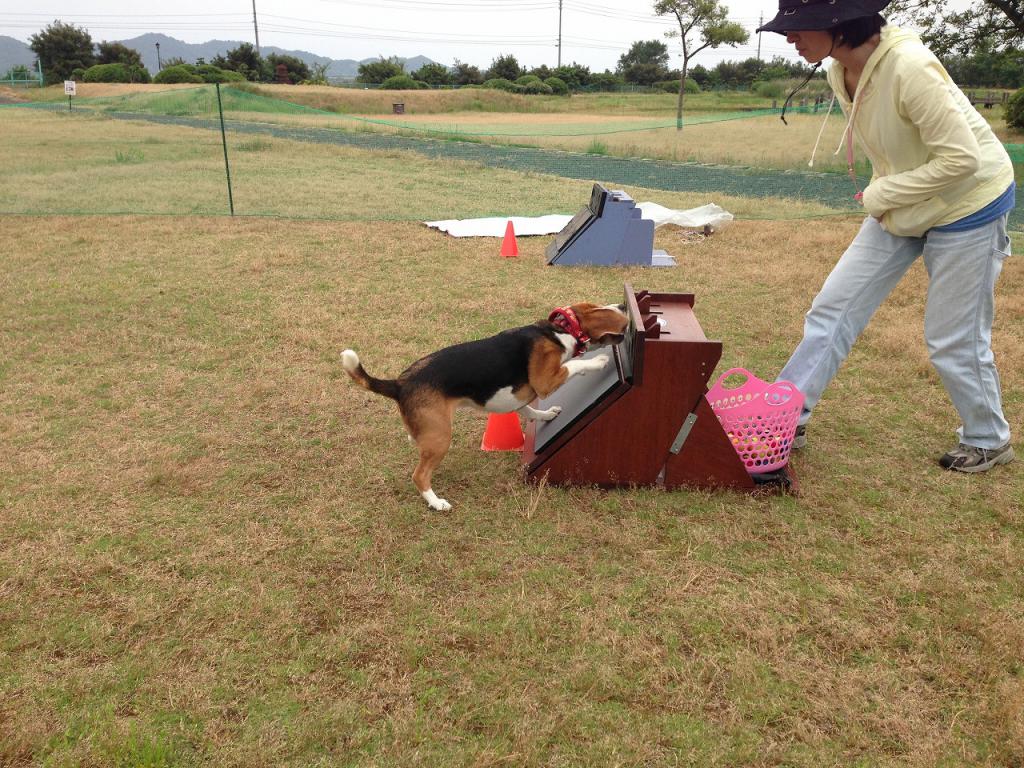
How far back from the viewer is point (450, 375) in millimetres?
3318

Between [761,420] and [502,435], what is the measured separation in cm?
143

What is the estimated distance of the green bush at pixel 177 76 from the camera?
43.6m

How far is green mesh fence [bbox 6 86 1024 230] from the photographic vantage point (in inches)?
555

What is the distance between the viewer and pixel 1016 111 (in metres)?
20.0

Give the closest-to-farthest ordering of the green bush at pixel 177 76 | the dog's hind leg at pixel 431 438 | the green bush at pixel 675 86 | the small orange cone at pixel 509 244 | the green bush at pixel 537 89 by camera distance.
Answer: the dog's hind leg at pixel 431 438, the small orange cone at pixel 509 244, the green bush at pixel 177 76, the green bush at pixel 537 89, the green bush at pixel 675 86

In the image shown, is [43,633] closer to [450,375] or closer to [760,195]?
[450,375]

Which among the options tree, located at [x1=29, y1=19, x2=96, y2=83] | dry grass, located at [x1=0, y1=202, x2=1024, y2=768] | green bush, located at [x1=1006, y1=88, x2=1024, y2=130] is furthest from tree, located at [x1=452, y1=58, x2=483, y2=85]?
dry grass, located at [x1=0, y1=202, x2=1024, y2=768]

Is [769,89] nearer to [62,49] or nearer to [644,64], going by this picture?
[644,64]

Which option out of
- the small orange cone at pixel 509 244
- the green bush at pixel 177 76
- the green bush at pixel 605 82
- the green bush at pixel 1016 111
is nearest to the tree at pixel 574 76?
the green bush at pixel 605 82

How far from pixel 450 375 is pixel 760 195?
11385 millimetres

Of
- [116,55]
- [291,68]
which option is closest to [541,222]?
[291,68]

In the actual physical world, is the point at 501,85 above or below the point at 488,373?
above

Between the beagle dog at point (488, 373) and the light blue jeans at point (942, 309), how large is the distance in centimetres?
105

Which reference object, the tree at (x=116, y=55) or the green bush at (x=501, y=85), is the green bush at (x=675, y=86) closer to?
the green bush at (x=501, y=85)
